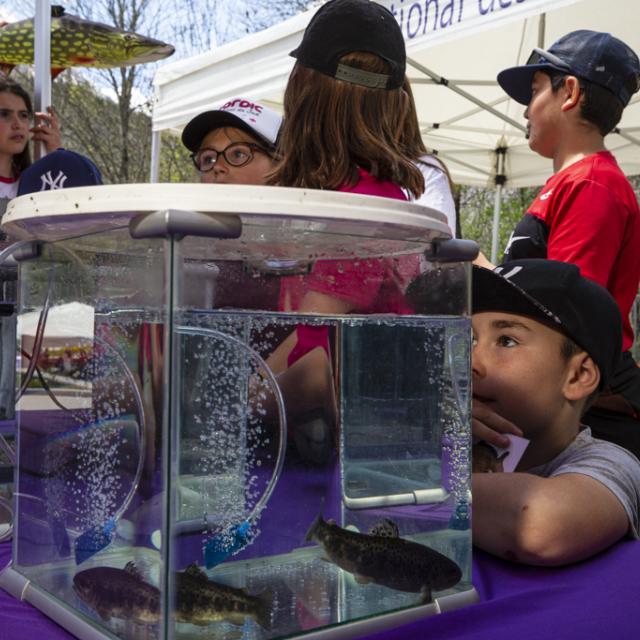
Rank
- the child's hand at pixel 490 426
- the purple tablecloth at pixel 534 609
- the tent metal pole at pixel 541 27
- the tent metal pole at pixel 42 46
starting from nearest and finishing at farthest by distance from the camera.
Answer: the purple tablecloth at pixel 534 609 < the child's hand at pixel 490 426 < the tent metal pole at pixel 42 46 < the tent metal pole at pixel 541 27

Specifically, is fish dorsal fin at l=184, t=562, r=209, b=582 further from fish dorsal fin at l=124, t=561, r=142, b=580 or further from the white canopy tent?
the white canopy tent

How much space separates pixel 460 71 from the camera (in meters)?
4.88

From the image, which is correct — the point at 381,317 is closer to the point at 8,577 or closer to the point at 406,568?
the point at 406,568

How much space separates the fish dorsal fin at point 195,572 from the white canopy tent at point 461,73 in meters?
2.61

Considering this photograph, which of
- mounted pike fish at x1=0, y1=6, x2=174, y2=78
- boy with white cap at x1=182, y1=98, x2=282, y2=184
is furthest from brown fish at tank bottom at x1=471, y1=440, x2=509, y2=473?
mounted pike fish at x1=0, y1=6, x2=174, y2=78

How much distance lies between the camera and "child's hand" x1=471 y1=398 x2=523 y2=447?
1.15 meters

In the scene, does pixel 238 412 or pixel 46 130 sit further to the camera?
pixel 46 130

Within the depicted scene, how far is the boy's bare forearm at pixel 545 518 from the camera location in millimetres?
973

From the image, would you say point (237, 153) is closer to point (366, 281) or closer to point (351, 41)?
point (351, 41)

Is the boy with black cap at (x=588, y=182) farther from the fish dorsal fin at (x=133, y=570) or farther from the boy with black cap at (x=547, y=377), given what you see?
the fish dorsal fin at (x=133, y=570)

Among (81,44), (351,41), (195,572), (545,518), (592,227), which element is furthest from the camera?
(81,44)

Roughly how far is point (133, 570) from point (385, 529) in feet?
0.91

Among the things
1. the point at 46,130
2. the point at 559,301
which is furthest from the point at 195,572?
the point at 46,130

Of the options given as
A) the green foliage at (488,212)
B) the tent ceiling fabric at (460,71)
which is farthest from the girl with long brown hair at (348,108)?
the green foliage at (488,212)
